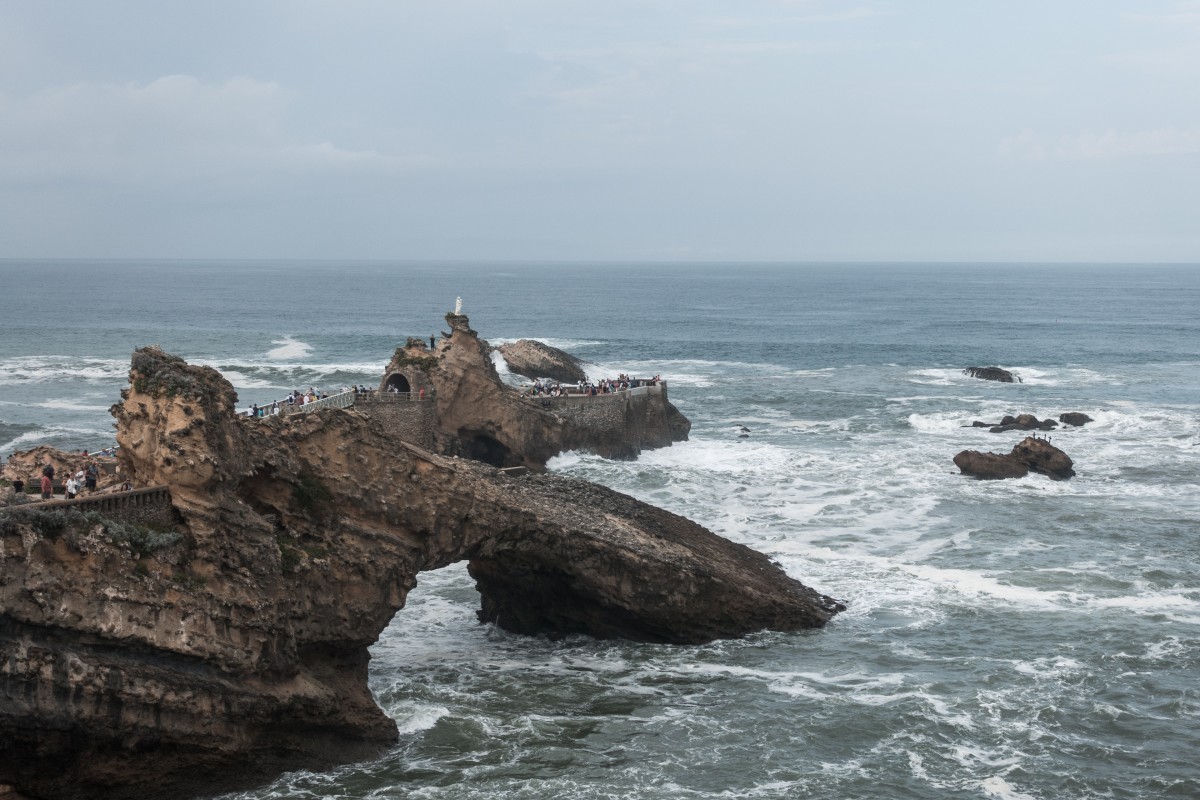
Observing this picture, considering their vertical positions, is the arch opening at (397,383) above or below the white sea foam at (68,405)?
above

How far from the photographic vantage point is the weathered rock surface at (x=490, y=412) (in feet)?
151

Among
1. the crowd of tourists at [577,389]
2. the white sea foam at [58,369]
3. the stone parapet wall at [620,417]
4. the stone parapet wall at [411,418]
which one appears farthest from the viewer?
the white sea foam at [58,369]

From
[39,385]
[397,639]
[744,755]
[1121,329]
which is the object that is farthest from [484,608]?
[1121,329]

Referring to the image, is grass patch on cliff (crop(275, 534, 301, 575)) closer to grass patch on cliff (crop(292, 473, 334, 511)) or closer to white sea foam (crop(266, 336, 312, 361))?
grass patch on cliff (crop(292, 473, 334, 511))

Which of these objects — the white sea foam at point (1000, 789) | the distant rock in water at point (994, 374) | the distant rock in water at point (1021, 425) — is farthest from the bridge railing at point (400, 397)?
the distant rock in water at point (994, 374)

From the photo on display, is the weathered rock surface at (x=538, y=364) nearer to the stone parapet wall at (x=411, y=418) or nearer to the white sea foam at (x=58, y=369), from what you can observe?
the white sea foam at (x=58, y=369)

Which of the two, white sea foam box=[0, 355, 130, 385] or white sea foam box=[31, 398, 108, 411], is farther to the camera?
white sea foam box=[0, 355, 130, 385]

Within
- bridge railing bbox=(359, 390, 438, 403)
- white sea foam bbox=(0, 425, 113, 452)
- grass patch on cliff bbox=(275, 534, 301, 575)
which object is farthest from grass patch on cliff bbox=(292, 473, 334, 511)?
white sea foam bbox=(0, 425, 113, 452)

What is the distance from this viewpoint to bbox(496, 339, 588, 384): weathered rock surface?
7756 centimetres

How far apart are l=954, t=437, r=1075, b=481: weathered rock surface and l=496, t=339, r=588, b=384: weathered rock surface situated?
3074 centimetres

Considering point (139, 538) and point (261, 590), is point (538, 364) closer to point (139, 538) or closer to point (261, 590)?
point (261, 590)

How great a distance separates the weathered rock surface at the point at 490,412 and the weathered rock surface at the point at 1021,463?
13.8 m

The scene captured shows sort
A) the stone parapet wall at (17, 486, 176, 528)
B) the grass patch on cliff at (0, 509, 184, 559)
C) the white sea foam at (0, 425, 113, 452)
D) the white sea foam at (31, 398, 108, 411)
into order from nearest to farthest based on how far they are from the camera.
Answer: the grass patch on cliff at (0, 509, 184, 559), the stone parapet wall at (17, 486, 176, 528), the white sea foam at (0, 425, 113, 452), the white sea foam at (31, 398, 108, 411)

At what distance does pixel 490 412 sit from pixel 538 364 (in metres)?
31.0
